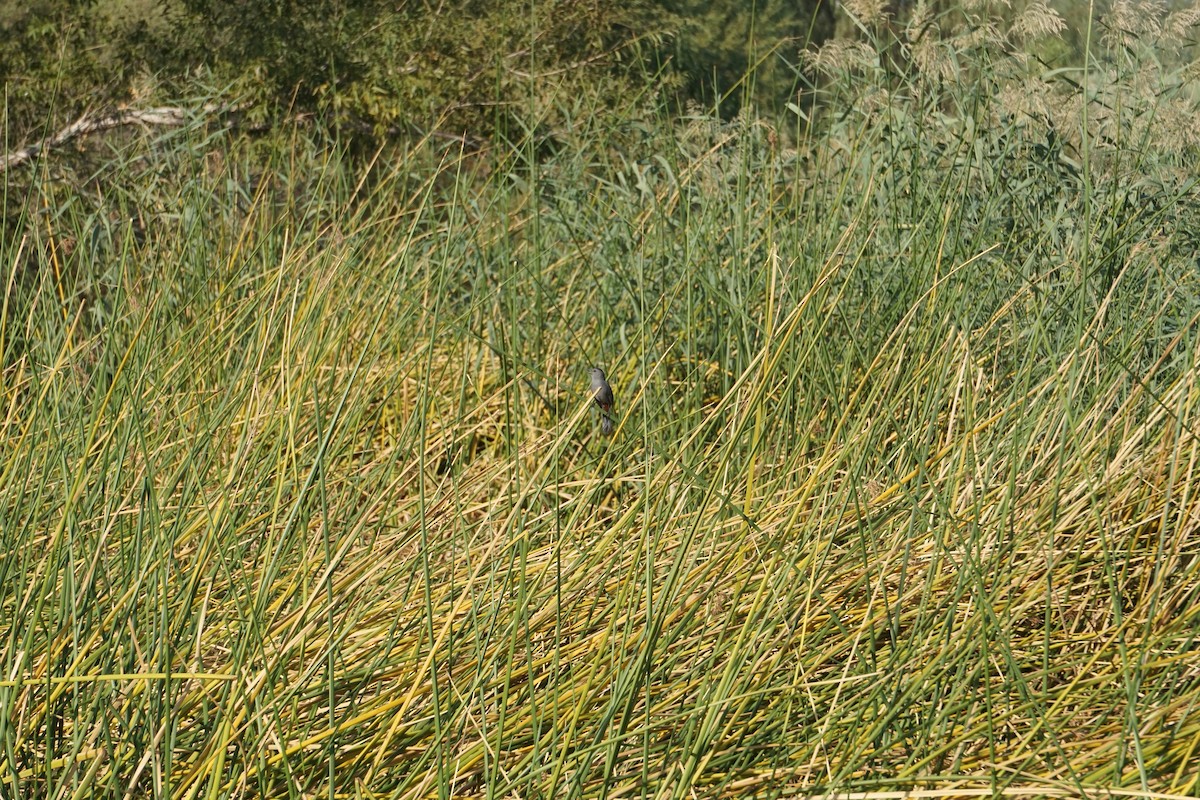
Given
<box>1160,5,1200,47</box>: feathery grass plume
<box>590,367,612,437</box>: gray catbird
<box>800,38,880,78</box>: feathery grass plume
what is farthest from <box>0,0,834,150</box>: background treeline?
<box>590,367,612,437</box>: gray catbird

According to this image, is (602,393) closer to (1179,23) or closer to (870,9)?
(870,9)

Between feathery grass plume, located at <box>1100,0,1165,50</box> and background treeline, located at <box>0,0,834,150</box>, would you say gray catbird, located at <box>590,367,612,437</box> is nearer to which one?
feathery grass plume, located at <box>1100,0,1165,50</box>

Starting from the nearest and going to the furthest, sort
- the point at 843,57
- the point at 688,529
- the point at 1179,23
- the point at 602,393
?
the point at 688,529, the point at 602,393, the point at 1179,23, the point at 843,57

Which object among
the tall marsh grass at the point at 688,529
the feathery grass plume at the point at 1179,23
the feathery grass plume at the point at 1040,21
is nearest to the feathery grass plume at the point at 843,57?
the tall marsh grass at the point at 688,529

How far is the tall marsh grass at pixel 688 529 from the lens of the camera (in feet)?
4.51

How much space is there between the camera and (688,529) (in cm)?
147

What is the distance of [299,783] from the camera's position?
1.44 metres

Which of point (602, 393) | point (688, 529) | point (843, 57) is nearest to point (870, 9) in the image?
point (843, 57)

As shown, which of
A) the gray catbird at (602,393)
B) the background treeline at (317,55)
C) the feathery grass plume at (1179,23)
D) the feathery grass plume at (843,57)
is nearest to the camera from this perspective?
the gray catbird at (602,393)

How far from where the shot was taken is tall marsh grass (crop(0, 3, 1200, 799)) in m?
1.37

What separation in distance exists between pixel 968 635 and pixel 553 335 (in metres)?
1.50

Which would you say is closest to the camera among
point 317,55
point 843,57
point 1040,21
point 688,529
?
point 688,529

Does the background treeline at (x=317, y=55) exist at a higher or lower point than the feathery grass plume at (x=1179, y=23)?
lower

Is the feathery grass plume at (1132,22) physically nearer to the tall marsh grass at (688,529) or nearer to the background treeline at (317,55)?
the tall marsh grass at (688,529)
